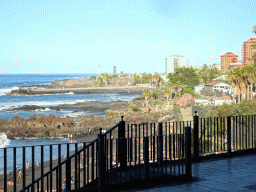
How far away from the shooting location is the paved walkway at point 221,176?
5641 millimetres

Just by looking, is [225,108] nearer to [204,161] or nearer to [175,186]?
[204,161]

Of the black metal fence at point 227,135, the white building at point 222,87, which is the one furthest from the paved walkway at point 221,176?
the white building at point 222,87

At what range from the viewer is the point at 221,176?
632 centimetres

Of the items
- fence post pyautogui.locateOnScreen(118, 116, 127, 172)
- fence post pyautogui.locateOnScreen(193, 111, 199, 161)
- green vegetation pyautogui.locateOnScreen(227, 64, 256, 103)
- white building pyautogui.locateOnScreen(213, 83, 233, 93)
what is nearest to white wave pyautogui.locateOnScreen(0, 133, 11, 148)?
fence post pyautogui.locateOnScreen(193, 111, 199, 161)

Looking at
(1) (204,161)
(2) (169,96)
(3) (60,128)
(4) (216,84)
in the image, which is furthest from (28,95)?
(1) (204,161)

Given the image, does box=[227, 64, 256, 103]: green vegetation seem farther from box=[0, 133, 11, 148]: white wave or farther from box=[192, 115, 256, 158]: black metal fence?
box=[192, 115, 256, 158]: black metal fence

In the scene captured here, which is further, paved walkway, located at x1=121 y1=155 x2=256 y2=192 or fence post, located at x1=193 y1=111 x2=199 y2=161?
fence post, located at x1=193 y1=111 x2=199 y2=161

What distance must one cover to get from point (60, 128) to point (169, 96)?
49.6 meters

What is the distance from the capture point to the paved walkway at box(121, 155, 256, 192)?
564 centimetres

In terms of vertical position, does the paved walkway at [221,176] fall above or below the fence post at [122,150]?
below

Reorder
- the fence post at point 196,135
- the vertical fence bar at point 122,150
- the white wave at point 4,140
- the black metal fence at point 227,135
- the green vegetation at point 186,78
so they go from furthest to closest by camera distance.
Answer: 1. the green vegetation at point 186,78
2. the white wave at point 4,140
3. the black metal fence at point 227,135
4. the fence post at point 196,135
5. the vertical fence bar at point 122,150

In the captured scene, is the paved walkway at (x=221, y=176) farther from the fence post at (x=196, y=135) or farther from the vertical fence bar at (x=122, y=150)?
the vertical fence bar at (x=122, y=150)

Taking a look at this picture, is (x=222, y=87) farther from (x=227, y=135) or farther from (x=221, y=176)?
(x=221, y=176)

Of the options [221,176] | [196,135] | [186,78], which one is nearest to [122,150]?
[221,176]
